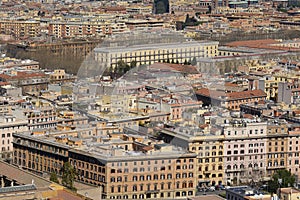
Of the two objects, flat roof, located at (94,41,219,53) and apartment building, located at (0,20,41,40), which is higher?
flat roof, located at (94,41,219,53)

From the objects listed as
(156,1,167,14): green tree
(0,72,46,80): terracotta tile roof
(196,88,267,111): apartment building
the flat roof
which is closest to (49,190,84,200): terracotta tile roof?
(196,88,267,111): apartment building

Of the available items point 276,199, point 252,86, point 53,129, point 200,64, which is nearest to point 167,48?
point 200,64

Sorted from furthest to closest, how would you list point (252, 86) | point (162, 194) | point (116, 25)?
1. point (116, 25)
2. point (252, 86)
3. point (162, 194)

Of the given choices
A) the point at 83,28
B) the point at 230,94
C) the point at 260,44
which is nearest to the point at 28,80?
the point at 230,94

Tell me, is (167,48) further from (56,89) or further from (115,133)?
(115,133)

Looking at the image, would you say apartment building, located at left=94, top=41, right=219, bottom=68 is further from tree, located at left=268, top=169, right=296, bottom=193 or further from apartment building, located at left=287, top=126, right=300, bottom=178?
tree, located at left=268, top=169, right=296, bottom=193
